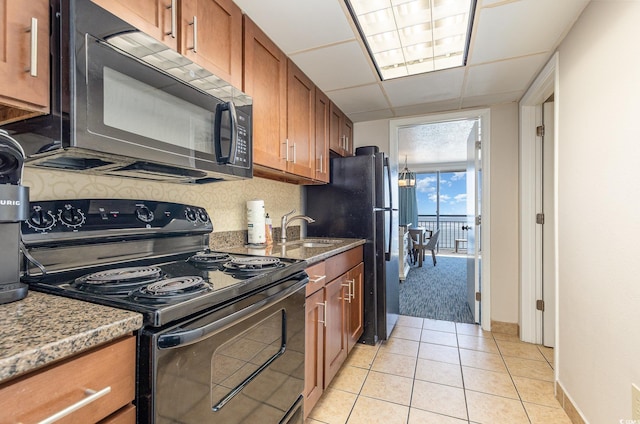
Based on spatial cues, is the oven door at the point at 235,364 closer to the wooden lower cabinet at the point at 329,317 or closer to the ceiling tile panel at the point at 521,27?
the wooden lower cabinet at the point at 329,317

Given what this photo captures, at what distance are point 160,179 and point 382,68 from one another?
173 centimetres

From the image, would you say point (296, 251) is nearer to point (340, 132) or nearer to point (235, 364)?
point (235, 364)

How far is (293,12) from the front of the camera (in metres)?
1.55

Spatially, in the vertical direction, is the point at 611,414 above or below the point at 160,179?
below

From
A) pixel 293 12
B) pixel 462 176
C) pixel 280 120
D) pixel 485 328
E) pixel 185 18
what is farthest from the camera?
pixel 462 176

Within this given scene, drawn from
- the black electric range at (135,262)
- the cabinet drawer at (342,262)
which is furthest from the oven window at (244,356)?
the cabinet drawer at (342,262)

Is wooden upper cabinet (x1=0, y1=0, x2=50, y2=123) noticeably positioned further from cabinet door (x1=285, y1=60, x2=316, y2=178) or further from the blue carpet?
the blue carpet

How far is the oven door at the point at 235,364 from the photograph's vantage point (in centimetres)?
70

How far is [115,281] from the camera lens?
2.83 feet

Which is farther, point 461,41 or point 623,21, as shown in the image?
point 461,41

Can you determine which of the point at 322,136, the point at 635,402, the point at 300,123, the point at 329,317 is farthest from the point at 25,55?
the point at 635,402

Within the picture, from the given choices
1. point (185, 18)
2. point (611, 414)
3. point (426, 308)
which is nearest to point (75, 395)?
point (185, 18)

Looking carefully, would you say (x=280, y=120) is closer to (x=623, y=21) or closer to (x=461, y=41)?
(x=461, y=41)

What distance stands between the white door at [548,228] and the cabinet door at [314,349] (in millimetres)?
2028
